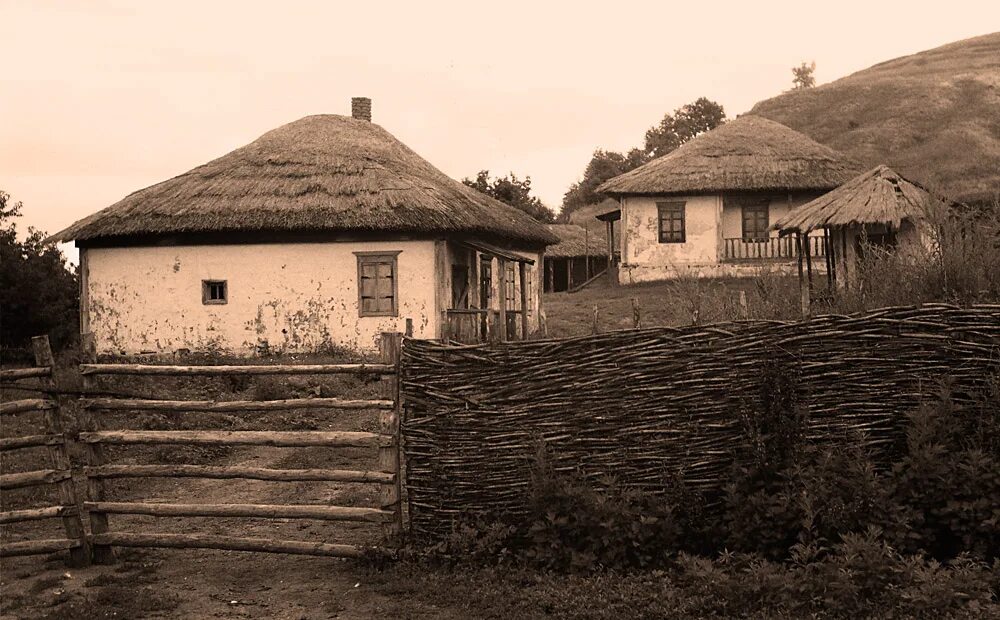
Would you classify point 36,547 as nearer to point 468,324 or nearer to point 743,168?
point 468,324

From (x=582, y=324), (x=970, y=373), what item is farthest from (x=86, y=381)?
(x=582, y=324)

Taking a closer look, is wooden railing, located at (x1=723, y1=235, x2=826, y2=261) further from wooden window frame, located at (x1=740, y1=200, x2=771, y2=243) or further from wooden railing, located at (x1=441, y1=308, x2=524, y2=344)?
wooden railing, located at (x1=441, y1=308, x2=524, y2=344)

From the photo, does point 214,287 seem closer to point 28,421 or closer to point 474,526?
point 28,421

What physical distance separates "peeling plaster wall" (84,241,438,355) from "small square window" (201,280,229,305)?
7 cm

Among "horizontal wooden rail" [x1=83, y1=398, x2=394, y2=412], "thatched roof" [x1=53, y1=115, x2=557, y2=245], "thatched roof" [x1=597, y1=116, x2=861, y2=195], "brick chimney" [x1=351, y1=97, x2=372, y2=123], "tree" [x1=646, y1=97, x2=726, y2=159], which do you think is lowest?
"horizontal wooden rail" [x1=83, y1=398, x2=394, y2=412]

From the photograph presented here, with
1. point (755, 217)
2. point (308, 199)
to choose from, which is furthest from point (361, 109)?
point (755, 217)

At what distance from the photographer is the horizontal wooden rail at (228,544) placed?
238 inches

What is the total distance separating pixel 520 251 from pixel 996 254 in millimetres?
14459

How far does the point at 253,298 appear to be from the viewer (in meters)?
18.4

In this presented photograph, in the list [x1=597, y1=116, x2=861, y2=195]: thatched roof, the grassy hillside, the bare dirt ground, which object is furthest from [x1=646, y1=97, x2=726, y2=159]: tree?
the bare dirt ground

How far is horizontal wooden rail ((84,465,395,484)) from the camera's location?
20.0ft

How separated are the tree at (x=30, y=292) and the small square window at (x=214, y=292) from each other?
611 cm

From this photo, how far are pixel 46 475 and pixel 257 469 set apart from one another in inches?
48.4

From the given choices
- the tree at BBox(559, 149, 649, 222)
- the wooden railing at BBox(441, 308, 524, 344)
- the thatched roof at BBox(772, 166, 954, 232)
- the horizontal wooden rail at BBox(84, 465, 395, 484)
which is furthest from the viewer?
the tree at BBox(559, 149, 649, 222)
